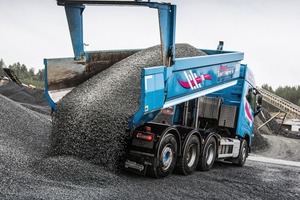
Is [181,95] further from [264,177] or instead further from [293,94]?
[293,94]

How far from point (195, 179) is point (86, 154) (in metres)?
2.11

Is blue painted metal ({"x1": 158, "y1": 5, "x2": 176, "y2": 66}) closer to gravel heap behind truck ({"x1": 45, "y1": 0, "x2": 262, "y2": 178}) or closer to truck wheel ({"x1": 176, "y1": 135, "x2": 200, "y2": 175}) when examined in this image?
gravel heap behind truck ({"x1": 45, "y1": 0, "x2": 262, "y2": 178})

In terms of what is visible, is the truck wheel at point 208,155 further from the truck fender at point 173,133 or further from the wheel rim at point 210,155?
the truck fender at point 173,133

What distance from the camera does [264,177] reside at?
894 centimetres

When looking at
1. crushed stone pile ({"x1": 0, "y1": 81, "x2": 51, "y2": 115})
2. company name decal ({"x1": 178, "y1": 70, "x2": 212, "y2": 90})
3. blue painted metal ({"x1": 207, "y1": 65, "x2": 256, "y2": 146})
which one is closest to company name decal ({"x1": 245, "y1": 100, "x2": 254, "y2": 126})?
blue painted metal ({"x1": 207, "y1": 65, "x2": 256, "y2": 146})

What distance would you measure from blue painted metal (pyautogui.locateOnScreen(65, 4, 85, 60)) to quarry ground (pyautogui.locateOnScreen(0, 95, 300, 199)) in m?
1.91

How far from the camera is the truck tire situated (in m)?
6.81

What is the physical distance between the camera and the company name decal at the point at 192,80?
732 cm

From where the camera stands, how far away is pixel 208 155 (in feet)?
28.9

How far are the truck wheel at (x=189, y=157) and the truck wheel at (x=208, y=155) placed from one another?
269 mm

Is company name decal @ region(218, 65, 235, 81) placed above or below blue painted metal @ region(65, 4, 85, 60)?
below

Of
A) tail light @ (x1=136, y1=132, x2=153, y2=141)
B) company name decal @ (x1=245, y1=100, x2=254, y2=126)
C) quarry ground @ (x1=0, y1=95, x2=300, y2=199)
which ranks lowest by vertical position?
quarry ground @ (x1=0, y1=95, x2=300, y2=199)

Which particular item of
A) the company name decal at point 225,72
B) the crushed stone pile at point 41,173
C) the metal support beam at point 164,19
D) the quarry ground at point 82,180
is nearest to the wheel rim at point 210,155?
the quarry ground at point 82,180

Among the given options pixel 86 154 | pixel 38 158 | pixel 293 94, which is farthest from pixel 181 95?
pixel 293 94
